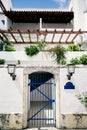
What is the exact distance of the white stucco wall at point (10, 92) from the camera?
10289 millimetres

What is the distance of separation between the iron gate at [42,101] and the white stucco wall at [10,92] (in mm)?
783

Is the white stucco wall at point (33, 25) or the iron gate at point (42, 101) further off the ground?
the white stucco wall at point (33, 25)

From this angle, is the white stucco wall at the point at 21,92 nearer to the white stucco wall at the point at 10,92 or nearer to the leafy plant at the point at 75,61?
the white stucco wall at the point at 10,92

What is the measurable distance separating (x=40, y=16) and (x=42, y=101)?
36.7 ft

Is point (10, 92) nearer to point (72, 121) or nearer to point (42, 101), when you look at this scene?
point (72, 121)

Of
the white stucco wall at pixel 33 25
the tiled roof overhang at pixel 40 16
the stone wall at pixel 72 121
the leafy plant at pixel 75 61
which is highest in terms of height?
the tiled roof overhang at pixel 40 16

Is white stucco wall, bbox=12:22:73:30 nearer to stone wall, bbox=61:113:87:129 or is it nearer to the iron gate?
the iron gate

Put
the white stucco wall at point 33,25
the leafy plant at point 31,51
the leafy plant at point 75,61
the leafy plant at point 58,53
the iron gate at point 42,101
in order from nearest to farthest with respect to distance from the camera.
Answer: the iron gate at point 42,101 → the leafy plant at point 75,61 → the leafy plant at point 58,53 → the leafy plant at point 31,51 → the white stucco wall at point 33,25

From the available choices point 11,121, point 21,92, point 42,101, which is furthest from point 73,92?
point 42,101

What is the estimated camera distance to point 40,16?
2377 cm

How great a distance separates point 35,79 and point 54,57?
225cm

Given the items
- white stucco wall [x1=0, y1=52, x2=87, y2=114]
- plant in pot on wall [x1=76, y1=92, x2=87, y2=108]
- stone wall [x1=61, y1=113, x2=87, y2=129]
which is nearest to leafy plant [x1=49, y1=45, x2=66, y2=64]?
white stucco wall [x1=0, y1=52, x2=87, y2=114]

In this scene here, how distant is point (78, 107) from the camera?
34.1 ft

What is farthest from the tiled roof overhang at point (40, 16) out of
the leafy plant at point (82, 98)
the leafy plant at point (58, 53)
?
the leafy plant at point (82, 98)
